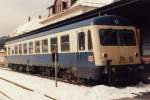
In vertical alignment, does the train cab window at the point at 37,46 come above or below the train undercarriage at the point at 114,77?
above

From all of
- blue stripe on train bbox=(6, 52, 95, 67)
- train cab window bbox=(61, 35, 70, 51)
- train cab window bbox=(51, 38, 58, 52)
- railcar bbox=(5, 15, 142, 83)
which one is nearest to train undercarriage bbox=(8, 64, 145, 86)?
railcar bbox=(5, 15, 142, 83)

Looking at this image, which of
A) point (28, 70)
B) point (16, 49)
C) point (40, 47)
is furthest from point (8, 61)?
point (40, 47)

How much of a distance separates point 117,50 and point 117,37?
627 mm

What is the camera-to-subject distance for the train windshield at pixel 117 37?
51.9ft

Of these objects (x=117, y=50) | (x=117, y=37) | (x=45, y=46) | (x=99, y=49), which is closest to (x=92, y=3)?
(x=45, y=46)

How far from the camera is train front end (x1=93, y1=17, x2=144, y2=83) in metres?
15.4

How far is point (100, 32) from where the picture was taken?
15.7 metres

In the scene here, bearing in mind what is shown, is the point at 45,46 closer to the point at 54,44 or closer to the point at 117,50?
the point at 54,44

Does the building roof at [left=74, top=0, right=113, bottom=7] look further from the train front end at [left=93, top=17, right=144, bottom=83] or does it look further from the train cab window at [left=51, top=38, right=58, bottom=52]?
the train front end at [left=93, top=17, right=144, bottom=83]

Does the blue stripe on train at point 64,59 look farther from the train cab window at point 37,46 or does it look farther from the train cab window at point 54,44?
the train cab window at point 54,44

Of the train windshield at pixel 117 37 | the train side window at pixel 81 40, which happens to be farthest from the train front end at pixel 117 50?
the train side window at pixel 81 40

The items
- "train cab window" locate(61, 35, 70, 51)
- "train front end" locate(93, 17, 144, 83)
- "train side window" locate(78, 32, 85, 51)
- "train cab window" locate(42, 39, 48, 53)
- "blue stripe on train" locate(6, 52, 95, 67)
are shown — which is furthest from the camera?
"train cab window" locate(42, 39, 48, 53)

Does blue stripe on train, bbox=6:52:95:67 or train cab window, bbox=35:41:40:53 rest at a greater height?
train cab window, bbox=35:41:40:53

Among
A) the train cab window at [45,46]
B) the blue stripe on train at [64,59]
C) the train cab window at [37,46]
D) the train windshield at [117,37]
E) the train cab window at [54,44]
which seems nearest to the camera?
the train windshield at [117,37]
